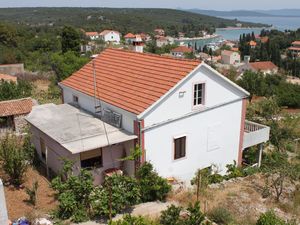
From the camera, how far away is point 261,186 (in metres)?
16.9

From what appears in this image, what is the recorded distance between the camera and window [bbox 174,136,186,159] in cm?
1647

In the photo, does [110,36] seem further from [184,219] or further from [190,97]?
[184,219]

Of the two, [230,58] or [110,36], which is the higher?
[110,36]

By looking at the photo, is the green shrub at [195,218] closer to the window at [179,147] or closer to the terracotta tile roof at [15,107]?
the window at [179,147]

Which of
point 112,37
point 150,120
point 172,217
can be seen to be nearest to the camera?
point 172,217

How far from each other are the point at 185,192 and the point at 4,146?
8.56 metres

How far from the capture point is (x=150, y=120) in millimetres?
15195

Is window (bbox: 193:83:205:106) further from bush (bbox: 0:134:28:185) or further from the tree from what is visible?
the tree

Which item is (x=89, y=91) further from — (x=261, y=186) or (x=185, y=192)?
(x=261, y=186)

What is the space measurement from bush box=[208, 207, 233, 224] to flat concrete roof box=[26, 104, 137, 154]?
190 inches

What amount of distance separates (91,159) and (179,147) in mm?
4472

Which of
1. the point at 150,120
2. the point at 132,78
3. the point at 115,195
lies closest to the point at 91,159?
the point at 150,120

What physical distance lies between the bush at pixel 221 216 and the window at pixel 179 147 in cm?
446

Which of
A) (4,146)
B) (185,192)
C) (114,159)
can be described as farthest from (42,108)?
(185,192)
